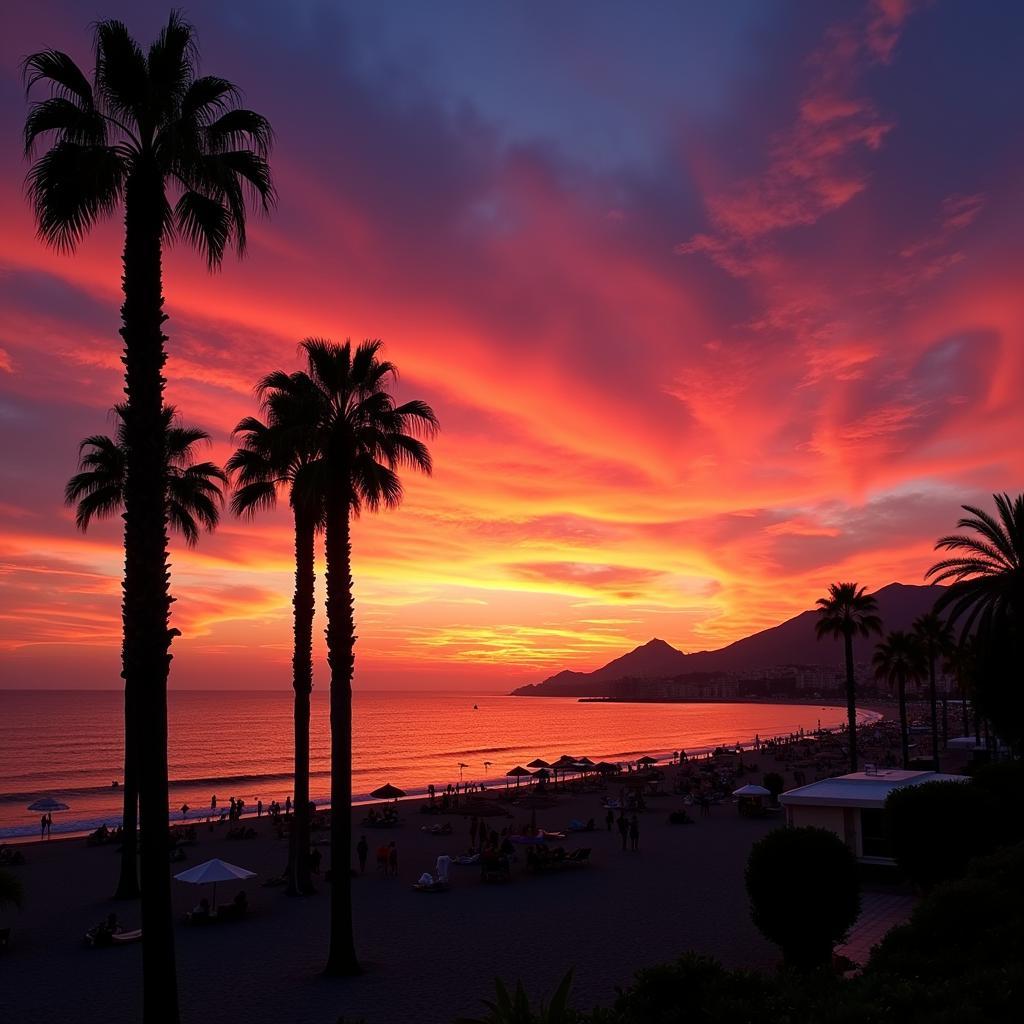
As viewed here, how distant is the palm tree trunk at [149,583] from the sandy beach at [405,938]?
5.82 meters

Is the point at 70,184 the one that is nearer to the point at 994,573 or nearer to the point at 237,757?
the point at 994,573

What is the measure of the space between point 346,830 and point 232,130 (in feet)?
49.5

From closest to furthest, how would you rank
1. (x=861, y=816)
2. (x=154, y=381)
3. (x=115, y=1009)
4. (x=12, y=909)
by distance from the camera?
1. (x=154, y=381)
2. (x=115, y=1009)
3. (x=861, y=816)
4. (x=12, y=909)

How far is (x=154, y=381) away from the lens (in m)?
12.8

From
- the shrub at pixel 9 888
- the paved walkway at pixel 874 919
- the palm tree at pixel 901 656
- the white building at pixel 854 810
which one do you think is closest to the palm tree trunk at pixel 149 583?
the shrub at pixel 9 888

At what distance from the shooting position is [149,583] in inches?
488

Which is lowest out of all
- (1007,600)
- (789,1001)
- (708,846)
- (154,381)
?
(708,846)

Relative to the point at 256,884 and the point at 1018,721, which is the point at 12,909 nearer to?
the point at 256,884

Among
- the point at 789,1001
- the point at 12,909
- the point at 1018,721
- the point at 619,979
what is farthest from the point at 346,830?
the point at 1018,721

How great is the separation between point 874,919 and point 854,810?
548 centimetres

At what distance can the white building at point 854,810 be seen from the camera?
25.7 metres

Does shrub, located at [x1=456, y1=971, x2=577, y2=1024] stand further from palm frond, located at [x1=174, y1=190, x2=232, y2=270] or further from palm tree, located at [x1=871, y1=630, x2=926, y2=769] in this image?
palm tree, located at [x1=871, y1=630, x2=926, y2=769]

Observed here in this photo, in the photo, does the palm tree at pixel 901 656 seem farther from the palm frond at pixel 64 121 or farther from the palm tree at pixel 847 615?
the palm frond at pixel 64 121

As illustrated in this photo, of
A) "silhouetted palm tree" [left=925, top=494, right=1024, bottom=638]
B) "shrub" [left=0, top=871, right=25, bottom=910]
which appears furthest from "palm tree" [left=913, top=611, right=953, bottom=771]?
"shrub" [left=0, top=871, right=25, bottom=910]
